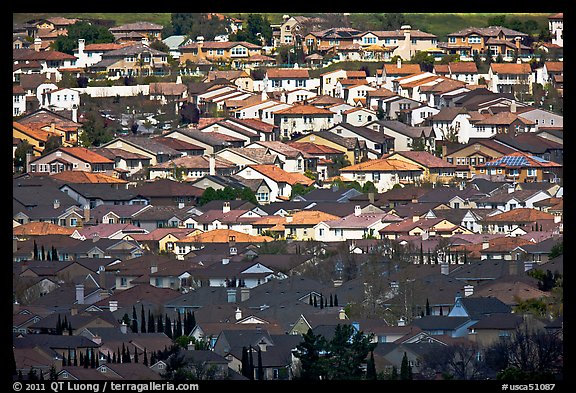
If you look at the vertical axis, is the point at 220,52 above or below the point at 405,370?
below

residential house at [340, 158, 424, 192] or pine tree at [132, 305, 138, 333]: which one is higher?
pine tree at [132, 305, 138, 333]

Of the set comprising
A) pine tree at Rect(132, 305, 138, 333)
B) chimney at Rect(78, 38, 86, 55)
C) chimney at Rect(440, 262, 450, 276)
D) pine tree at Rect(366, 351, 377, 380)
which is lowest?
chimney at Rect(78, 38, 86, 55)

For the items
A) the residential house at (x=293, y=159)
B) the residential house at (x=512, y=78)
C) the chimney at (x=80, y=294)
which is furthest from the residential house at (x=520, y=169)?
the chimney at (x=80, y=294)

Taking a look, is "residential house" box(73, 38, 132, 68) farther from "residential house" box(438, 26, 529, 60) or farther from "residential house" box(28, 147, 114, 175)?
"residential house" box(28, 147, 114, 175)

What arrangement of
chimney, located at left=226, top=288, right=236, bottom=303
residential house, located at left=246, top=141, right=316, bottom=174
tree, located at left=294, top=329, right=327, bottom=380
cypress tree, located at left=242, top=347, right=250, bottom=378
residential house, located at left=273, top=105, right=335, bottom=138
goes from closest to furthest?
tree, located at left=294, top=329, right=327, bottom=380
cypress tree, located at left=242, top=347, right=250, bottom=378
chimney, located at left=226, top=288, right=236, bottom=303
residential house, located at left=246, top=141, right=316, bottom=174
residential house, located at left=273, top=105, right=335, bottom=138

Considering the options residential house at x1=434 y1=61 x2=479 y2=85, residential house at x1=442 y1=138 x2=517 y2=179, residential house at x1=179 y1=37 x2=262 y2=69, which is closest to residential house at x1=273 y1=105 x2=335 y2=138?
residential house at x1=442 y1=138 x2=517 y2=179

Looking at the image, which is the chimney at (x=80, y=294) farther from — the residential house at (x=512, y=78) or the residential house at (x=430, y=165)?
the residential house at (x=512, y=78)

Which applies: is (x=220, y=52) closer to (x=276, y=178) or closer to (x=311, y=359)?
(x=276, y=178)

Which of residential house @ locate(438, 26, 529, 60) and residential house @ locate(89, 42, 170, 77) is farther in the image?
residential house @ locate(438, 26, 529, 60)

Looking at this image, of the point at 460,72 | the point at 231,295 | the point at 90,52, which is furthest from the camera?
the point at 90,52

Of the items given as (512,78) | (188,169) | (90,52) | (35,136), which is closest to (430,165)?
(188,169)
